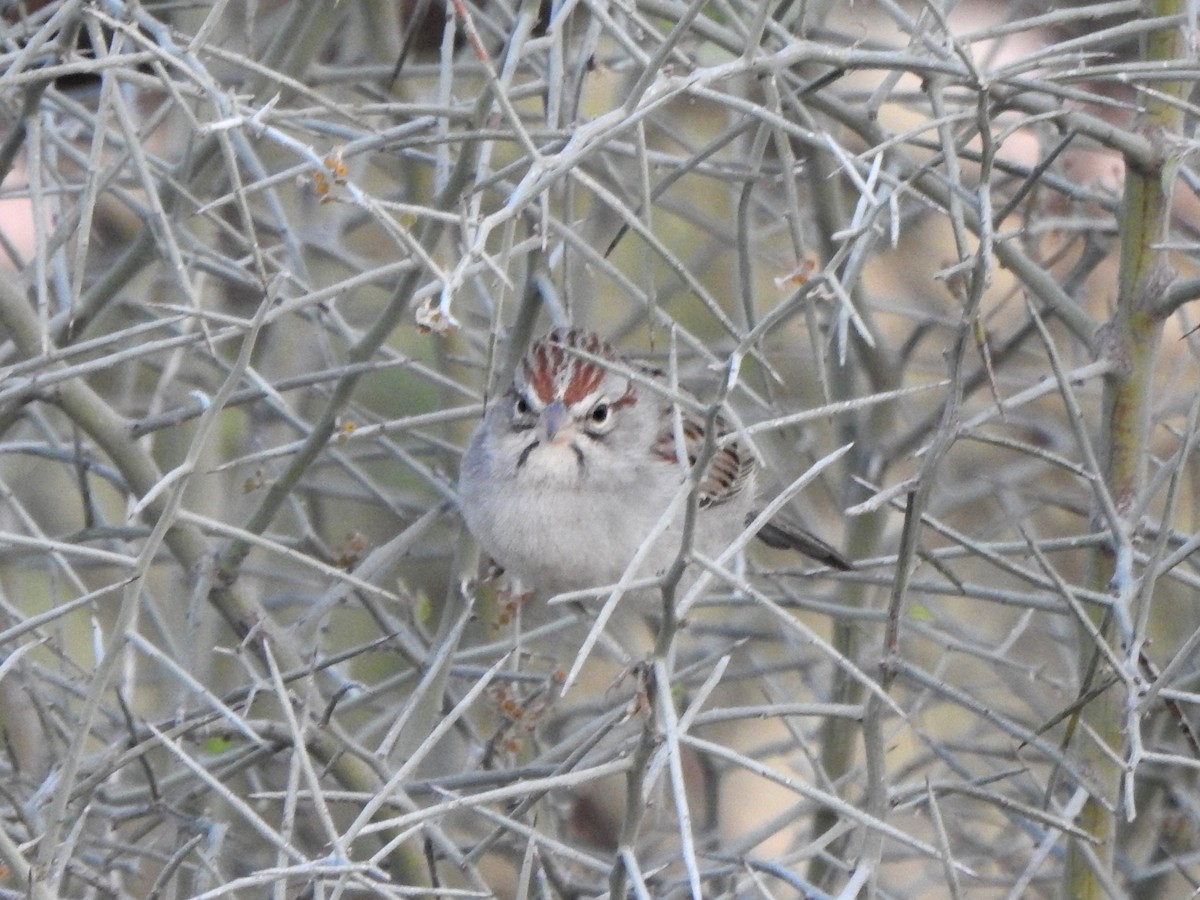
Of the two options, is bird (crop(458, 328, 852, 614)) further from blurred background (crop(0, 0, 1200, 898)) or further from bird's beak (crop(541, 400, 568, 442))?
blurred background (crop(0, 0, 1200, 898))

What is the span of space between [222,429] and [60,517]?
1013 millimetres

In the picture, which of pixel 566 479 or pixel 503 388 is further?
pixel 566 479

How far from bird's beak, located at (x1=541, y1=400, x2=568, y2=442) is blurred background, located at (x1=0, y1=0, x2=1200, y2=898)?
0.17 meters

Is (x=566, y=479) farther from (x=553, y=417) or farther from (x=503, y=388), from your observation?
(x=503, y=388)

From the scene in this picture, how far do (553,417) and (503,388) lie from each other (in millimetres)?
168

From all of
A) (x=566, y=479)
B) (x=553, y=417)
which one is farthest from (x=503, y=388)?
(x=566, y=479)

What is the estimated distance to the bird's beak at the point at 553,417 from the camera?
12.8 feet

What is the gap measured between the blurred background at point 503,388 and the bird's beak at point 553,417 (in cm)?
17

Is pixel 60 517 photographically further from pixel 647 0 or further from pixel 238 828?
pixel 647 0

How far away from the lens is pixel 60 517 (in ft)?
18.6

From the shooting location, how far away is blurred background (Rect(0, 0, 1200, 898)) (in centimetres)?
232

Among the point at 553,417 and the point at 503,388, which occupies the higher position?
the point at 503,388

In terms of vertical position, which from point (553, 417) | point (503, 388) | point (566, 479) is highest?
point (503, 388)

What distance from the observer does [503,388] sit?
3.80m
